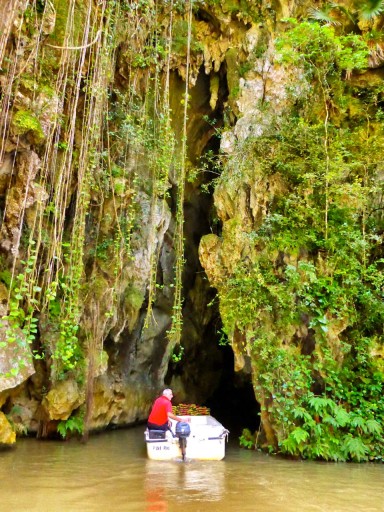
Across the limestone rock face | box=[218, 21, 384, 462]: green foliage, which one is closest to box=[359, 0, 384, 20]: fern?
box=[218, 21, 384, 462]: green foliage

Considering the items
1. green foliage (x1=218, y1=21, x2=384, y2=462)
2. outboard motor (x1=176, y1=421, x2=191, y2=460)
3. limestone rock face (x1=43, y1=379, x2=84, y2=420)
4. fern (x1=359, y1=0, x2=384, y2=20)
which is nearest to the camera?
fern (x1=359, y1=0, x2=384, y2=20)

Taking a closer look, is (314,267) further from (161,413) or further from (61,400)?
(61,400)

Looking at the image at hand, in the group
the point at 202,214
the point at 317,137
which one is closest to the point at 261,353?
the point at 317,137

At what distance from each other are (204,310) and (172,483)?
28.9ft

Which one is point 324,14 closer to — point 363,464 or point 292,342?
point 292,342

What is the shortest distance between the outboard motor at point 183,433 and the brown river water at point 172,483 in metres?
0.24

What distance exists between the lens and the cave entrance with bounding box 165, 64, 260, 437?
1226 centimetres

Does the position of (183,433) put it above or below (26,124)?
below

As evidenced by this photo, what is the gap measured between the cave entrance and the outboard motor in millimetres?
3831

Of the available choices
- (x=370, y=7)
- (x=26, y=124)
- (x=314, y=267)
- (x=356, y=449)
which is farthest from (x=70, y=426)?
(x=370, y=7)

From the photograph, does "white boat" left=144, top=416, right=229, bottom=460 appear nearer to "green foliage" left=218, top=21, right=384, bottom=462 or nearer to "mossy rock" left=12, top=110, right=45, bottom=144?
"green foliage" left=218, top=21, right=384, bottom=462

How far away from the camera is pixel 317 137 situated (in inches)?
368

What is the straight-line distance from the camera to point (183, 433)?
7.21m

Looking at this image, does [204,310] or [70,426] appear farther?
[204,310]
